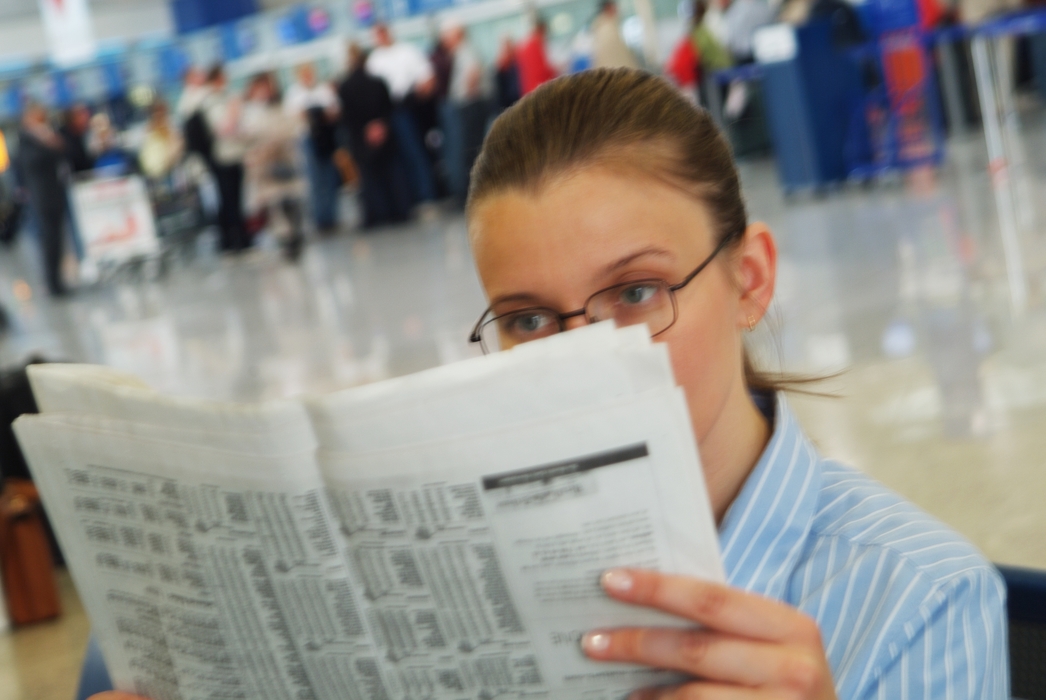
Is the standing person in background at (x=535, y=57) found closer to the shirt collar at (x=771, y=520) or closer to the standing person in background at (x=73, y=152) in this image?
the standing person in background at (x=73, y=152)

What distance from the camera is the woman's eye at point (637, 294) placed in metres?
0.96

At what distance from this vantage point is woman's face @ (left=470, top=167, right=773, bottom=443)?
949 mm

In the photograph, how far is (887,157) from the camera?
777 centimetres

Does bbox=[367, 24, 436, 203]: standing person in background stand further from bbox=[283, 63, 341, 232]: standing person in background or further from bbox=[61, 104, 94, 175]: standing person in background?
bbox=[61, 104, 94, 175]: standing person in background

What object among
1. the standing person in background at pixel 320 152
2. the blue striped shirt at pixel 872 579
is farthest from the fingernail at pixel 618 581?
the standing person in background at pixel 320 152

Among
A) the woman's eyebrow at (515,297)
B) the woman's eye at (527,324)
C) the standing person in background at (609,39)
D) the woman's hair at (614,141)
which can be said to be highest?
the standing person in background at (609,39)

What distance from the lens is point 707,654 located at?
0.68 meters

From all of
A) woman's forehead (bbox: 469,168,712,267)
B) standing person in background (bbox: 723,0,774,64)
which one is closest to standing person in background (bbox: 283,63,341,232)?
standing person in background (bbox: 723,0,774,64)

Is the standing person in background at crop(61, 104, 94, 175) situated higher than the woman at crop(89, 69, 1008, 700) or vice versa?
the standing person in background at crop(61, 104, 94, 175)

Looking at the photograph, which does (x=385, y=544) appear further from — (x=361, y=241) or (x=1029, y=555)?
(x=361, y=241)

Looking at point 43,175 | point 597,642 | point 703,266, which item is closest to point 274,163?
point 43,175

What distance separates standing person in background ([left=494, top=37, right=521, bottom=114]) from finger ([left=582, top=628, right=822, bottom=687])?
11.7 meters

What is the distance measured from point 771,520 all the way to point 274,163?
10.6m

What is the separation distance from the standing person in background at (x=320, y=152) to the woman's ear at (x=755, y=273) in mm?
11810
